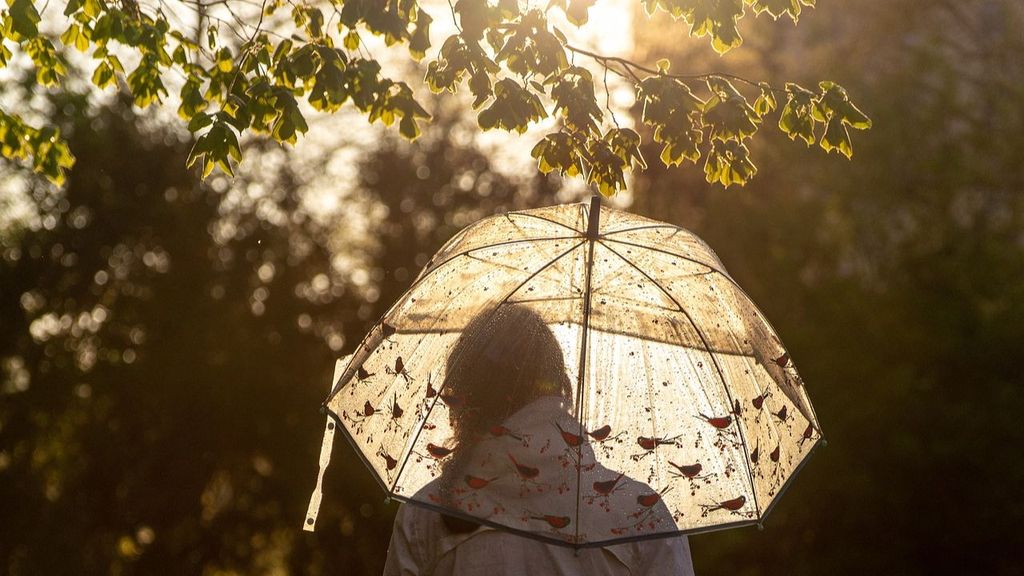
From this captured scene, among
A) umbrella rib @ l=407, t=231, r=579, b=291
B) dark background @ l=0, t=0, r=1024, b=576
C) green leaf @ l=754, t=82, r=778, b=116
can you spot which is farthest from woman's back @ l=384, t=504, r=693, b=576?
dark background @ l=0, t=0, r=1024, b=576

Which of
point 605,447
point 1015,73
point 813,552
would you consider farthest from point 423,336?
point 1015,73

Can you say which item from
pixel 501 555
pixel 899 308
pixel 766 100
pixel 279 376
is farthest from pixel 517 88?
pixel 899 308

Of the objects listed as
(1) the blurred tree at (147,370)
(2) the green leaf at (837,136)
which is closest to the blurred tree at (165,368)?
(1) the blurred tree at (147,370)

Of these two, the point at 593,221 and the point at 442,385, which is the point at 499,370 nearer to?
the point at 442,385

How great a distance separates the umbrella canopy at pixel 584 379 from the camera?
411cm

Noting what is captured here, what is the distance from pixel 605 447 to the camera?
4.23 m

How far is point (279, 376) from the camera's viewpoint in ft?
53.6

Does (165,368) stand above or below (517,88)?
above

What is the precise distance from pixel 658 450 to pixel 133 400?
1265cm

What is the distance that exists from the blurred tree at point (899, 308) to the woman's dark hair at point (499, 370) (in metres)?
12.3

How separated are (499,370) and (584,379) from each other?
0.30m

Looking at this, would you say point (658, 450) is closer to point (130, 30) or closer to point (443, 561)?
point (443, 561)

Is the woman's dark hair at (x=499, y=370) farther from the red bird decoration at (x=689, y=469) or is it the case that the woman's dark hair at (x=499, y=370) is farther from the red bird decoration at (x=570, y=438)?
the red bird decoration at (x=689, y=469)

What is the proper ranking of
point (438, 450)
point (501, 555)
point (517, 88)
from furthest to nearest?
point (517, 88)
point (438, 450)
point (501, 555)
